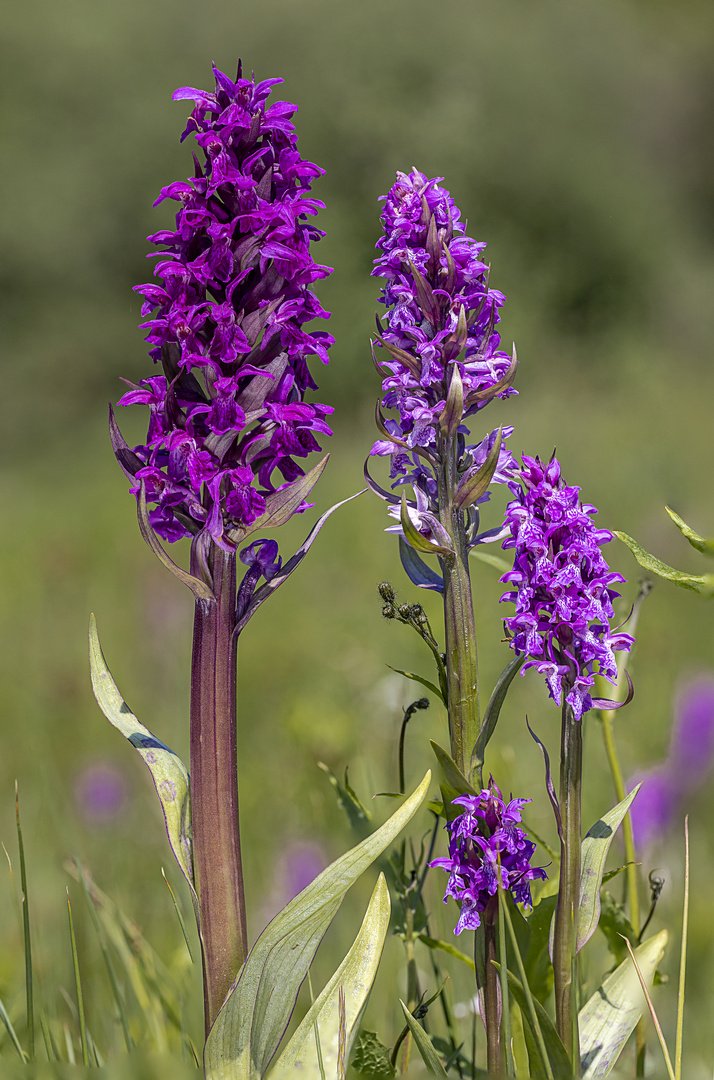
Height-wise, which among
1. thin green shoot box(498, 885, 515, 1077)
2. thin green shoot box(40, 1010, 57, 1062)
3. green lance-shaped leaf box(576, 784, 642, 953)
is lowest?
thin green shoot box(40, 1010, 57, 1062)

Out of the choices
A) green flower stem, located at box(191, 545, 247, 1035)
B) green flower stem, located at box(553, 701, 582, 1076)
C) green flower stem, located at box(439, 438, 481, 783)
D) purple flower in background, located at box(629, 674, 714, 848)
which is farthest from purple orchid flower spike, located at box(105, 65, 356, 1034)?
purple flower in background, located at box(629, 674, 714, 848)

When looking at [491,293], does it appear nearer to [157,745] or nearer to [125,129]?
[157,745]

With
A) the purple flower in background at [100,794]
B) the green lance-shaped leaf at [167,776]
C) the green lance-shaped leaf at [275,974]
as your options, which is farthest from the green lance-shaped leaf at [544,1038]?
the purple flower in background at [100,794]

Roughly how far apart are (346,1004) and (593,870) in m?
0.20

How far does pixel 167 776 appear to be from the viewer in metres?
0.64

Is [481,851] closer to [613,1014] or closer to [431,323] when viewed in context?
[613,1014]

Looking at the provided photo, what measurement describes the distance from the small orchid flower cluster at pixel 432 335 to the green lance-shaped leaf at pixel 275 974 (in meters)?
0.24

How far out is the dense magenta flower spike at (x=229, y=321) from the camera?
596mm

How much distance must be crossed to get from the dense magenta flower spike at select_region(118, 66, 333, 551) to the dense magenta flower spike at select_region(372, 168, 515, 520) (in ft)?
0.20

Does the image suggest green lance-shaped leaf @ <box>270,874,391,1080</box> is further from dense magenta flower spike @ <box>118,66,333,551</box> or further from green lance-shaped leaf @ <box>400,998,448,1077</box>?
dense magenta flower spike @ <box>118,66,333,551</box>

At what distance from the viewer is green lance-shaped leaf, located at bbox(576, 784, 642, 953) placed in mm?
566

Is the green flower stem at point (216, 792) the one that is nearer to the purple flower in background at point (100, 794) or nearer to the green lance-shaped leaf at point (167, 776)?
the green lance-shaped leaf at point (167, 776)

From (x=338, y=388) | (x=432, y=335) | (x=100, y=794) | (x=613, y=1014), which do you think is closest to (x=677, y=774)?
(x=613, y=1014)

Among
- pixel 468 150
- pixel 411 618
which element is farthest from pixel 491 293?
pixel 468 150
